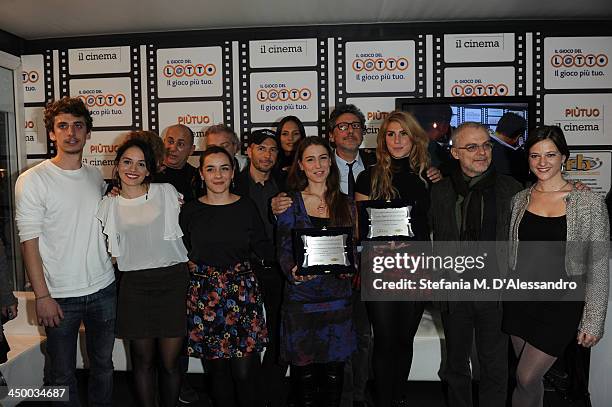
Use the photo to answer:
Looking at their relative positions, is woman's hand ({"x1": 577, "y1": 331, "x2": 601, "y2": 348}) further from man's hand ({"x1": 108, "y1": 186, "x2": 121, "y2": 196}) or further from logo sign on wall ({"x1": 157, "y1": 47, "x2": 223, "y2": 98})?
logo sign on wall ({"x1": 157, "y1": 47, "x2": 223, "y2": 98})

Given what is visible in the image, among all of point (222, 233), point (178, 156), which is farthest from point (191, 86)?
point (222, 233)

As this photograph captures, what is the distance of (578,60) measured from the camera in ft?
16.4

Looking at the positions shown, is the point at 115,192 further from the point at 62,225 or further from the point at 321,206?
the point at 321,206

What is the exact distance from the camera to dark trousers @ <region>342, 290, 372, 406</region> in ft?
9.17

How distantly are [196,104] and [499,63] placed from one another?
326 centimetres

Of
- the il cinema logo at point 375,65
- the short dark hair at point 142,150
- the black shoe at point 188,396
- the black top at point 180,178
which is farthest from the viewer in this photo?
the il cinema logo at point 375,65

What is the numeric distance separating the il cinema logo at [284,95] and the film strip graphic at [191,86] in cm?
35

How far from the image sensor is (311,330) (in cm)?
239

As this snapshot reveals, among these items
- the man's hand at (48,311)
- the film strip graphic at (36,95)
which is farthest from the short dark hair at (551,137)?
the film strip graphic at (36,95)

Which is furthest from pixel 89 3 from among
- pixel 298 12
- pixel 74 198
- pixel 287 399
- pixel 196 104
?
pixel 287 399

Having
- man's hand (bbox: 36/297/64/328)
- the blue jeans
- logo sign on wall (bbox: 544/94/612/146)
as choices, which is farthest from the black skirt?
logo sign on wall (bbox: 544/94/612/146)

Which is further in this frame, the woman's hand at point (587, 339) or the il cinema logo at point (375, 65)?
the il cinema logo at point (375, 65)

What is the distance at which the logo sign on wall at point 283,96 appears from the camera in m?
5.18

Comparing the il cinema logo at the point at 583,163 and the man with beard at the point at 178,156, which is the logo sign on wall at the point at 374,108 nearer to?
the il cinema logo at the point at 583,163
